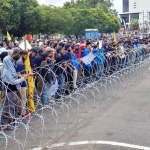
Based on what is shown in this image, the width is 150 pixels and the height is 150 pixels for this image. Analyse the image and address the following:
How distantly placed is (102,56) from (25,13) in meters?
19.8

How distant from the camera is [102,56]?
12438mm

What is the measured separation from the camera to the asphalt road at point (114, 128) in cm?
645

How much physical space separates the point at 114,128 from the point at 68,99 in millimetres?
2250

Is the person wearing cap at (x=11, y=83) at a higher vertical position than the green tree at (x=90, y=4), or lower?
lower

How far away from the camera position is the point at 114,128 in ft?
24.5

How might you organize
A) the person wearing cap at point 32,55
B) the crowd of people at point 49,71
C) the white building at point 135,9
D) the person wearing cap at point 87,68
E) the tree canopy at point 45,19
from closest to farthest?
the crowd of people at point 49,71 → the person wearing cap at point 32,55 → the person wearing cap at point 87,68 → the tree canopy at point 45,19 → the white building at point 135,9

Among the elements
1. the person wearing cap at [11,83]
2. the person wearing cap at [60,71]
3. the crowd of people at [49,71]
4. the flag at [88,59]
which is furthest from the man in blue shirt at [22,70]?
the flag at [88,59]

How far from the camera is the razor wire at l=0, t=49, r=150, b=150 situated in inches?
272

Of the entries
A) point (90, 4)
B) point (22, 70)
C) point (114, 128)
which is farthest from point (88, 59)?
point (90, 4)

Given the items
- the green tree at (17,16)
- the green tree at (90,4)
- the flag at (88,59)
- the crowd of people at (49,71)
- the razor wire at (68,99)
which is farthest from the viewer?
the green tree at (90,4)

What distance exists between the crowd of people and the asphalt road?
35.1 inches

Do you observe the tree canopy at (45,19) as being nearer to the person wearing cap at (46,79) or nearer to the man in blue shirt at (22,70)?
the person wearing cap at (46,79)

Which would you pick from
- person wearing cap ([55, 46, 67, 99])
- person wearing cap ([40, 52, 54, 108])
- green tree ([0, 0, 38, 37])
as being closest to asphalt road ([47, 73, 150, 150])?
person wearing cap ([40, 52, 54, 108])

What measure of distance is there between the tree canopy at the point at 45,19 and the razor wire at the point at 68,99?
15.5m
